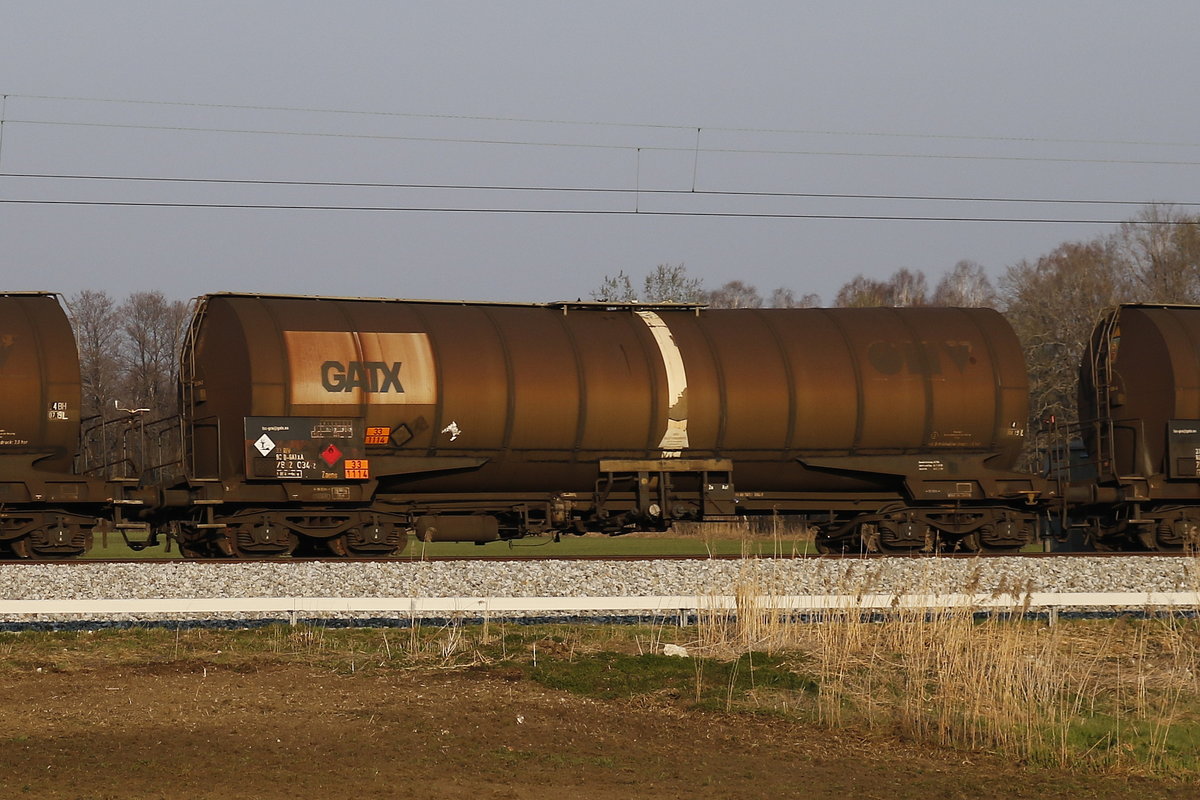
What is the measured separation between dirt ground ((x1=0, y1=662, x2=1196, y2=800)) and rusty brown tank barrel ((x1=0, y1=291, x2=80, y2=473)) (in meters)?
8.67

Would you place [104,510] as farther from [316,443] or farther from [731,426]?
[731,426]

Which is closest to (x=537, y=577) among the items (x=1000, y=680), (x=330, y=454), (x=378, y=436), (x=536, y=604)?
(x=378, y=436)

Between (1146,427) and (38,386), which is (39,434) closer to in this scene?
(38,386)

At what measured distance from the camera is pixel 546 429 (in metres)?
19.2

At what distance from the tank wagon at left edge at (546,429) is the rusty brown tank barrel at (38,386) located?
29 millimetres

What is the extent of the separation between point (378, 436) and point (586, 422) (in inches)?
115

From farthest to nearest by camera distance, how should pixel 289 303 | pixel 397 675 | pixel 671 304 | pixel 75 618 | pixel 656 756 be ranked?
pixel 671 304 → pixel 289 303 → pixel 75 618 → pixel 397 675 → pixel 656 756

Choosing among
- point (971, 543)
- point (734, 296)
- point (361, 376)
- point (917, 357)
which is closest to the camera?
point (361, 376)

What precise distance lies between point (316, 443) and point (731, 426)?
5.91 m

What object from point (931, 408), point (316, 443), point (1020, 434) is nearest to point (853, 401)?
point (931, 408)

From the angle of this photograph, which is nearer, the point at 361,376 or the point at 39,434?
the point at 39,434

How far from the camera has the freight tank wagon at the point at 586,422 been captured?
60.7 feet

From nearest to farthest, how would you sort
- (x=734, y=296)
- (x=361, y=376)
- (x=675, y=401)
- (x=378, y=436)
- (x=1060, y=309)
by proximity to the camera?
1. (x=361, y=376)
2. (x=378, y=436)
3. (x=675, y=401)
4. (x=1060, y=309)
5. (x=734, y=296)

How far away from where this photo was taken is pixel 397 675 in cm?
1018
